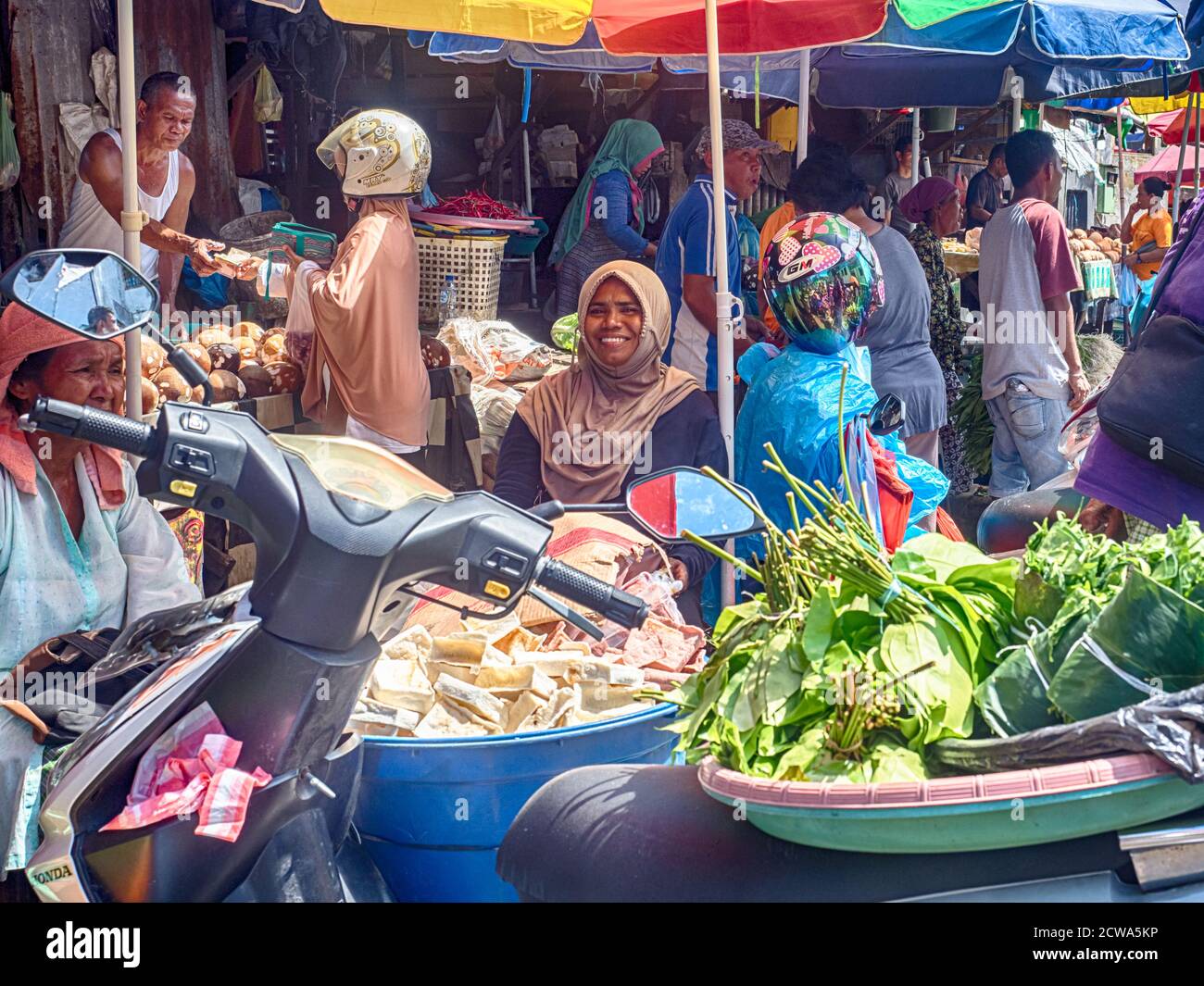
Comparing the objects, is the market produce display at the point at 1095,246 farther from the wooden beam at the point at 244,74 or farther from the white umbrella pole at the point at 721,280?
the white umbrella pole at the point at 721,280

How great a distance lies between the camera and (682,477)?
218 cm

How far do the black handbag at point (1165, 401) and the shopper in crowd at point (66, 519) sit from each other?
2.04 m

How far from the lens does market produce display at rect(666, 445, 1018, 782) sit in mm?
1714

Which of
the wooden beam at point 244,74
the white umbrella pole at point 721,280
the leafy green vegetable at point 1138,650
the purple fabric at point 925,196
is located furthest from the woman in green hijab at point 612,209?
Answer: the leafy green vegetable at point 1138,650

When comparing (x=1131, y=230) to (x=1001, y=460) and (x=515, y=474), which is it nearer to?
(x=1001, y=460)

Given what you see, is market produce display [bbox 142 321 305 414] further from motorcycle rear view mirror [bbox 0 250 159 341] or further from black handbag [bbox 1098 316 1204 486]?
black handbag [bbox 1098 316 1204 486]

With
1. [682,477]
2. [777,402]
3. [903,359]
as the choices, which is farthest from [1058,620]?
[903,359]

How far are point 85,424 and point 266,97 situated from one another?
7516 millimetres

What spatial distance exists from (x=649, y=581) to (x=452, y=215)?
12.3 ft

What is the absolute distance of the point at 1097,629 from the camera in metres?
1.67

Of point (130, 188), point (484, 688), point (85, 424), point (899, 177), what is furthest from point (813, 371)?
point (899, 177)

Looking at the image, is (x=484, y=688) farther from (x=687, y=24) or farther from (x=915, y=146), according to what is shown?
(x=915, y=146)

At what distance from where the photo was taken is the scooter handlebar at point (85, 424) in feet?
5.91

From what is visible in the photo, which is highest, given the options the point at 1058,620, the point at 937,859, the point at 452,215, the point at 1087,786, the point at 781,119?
the point at 781,119
